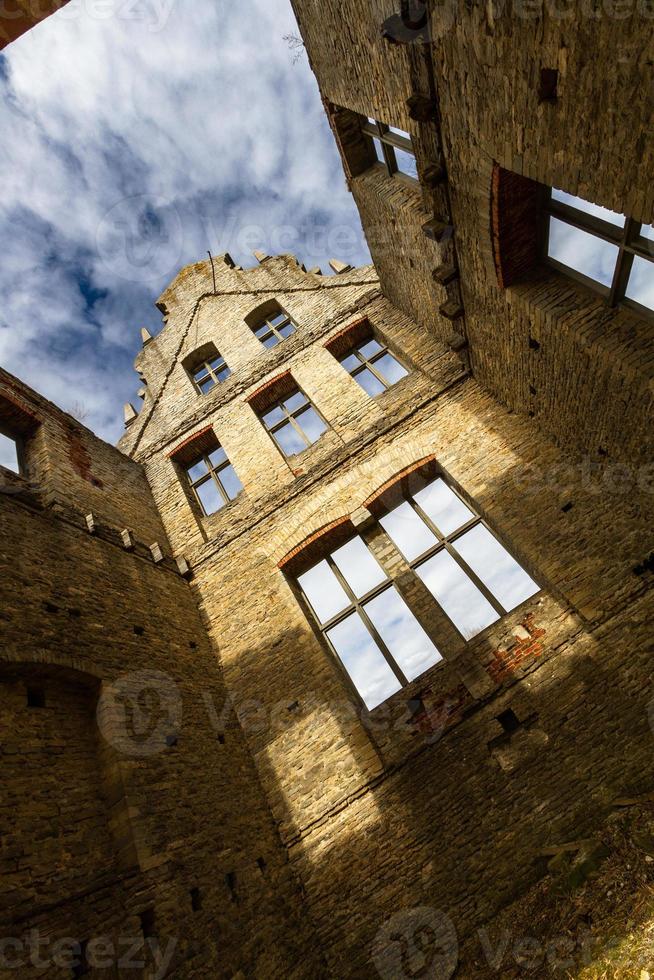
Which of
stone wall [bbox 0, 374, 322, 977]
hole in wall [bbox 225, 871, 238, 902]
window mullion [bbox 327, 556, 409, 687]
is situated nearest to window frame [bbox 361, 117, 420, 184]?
window mullion [bbox 327, 556, 409, 687]

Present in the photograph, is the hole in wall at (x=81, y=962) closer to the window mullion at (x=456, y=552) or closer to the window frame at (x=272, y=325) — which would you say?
the window mullion at (x=456, y=552)

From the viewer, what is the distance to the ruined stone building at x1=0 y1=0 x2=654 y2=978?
13.2 ft

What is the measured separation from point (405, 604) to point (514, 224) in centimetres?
473

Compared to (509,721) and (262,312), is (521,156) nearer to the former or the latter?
(509,721)

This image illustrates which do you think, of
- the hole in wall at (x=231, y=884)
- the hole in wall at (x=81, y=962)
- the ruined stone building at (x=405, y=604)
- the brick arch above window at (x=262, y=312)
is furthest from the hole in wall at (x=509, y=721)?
the brick arch above window at (x=262, y=312)

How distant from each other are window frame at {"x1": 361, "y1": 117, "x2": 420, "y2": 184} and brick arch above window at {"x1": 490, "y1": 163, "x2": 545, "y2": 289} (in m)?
2.74

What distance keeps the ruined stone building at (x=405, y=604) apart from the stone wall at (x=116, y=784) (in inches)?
1.2

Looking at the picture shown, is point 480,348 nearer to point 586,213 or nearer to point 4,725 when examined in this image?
point 586,213

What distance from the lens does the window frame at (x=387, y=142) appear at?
24.0 ft

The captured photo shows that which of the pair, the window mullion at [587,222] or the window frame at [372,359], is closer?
the window mullion at [587,222]

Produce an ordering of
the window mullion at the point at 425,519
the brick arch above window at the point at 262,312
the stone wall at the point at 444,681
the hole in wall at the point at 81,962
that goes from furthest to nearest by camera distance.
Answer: the brick arch above window at the point at 262,312 → the window mullion at the point at 425,519 → the stone wall at the point at 444,681 → the hole in wall at the point at 81,962

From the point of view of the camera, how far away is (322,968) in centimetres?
509

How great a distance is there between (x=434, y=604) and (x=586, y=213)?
4.71 meters

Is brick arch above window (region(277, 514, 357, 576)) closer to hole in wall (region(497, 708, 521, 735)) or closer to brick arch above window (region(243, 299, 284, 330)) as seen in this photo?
hole in wall (region(497, 708, 521, 735))
